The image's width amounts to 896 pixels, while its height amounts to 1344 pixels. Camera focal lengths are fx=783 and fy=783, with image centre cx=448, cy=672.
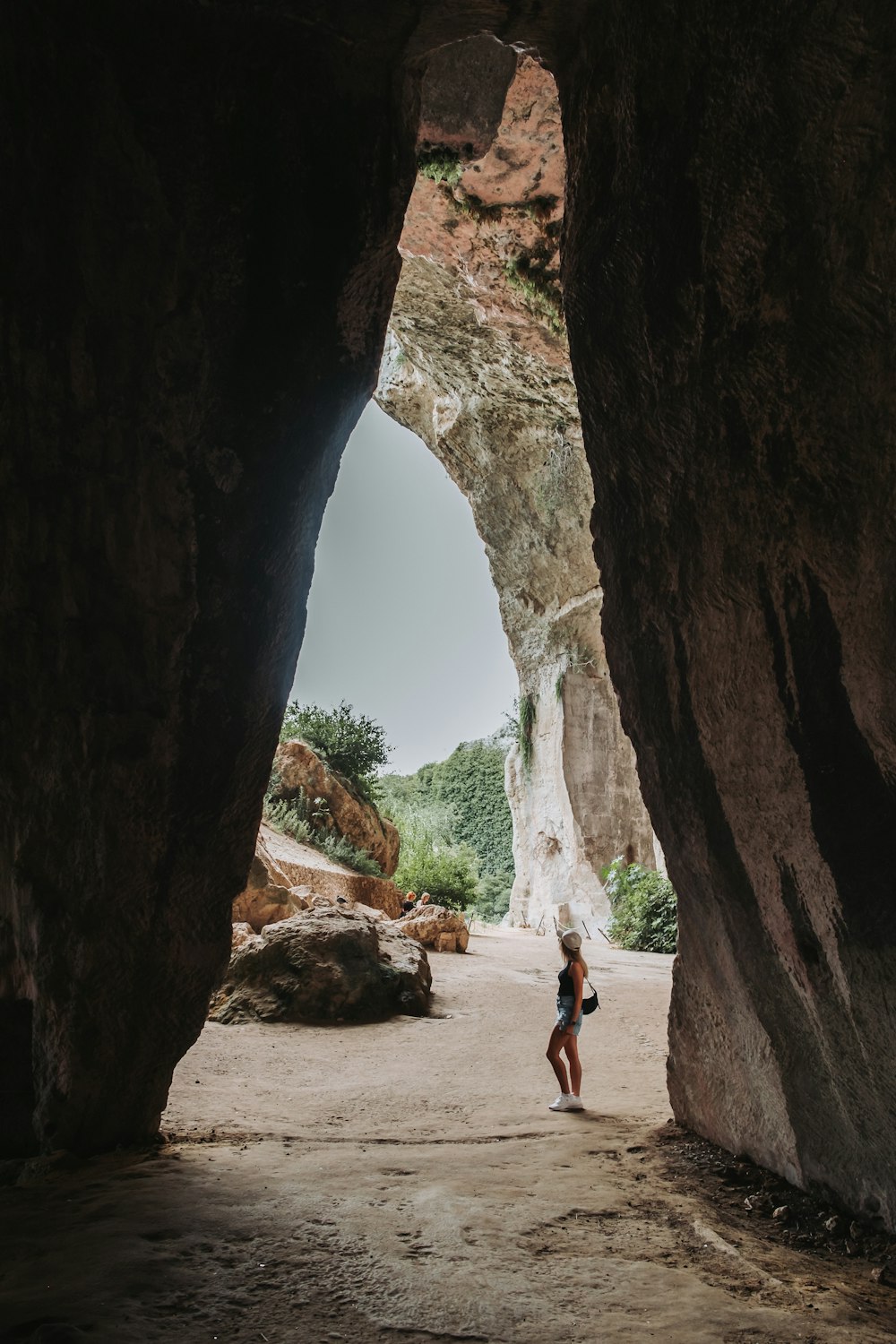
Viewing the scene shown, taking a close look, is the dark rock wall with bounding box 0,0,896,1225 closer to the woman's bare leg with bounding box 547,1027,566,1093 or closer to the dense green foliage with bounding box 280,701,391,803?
the woman's bare leg with bounding box 547,1027,566,1093

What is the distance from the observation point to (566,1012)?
4734 mm

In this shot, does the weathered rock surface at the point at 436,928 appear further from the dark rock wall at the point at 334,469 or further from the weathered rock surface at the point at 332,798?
the dark rock wall at the point at 334,469

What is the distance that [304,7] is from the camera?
A: 2.85 meters

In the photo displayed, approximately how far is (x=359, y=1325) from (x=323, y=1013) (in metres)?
5.03

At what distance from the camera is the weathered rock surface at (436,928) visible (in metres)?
10.6

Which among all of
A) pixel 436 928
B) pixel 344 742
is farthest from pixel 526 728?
pixel 436 928

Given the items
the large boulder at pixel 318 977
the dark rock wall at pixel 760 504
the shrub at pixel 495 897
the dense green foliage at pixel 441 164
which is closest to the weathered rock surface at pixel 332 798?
the large boulder at pixel 318 977

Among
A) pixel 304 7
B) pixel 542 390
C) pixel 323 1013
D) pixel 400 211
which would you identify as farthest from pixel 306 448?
pixel 542 390

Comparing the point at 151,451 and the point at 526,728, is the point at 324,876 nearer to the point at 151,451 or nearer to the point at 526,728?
the point at 526,728

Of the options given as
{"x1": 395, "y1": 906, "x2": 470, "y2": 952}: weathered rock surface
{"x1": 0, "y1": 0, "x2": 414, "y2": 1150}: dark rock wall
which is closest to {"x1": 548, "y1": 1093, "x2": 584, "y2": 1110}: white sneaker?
{"x1": 0, "y1": 0, "x2": 414, "y2": 1150}: dark rock wall

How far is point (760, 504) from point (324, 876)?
10.6m

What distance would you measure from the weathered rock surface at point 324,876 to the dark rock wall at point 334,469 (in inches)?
322

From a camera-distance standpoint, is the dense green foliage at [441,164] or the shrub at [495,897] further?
the shrub at [495,897]

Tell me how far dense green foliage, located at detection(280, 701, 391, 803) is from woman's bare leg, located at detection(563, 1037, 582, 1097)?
1156cm
